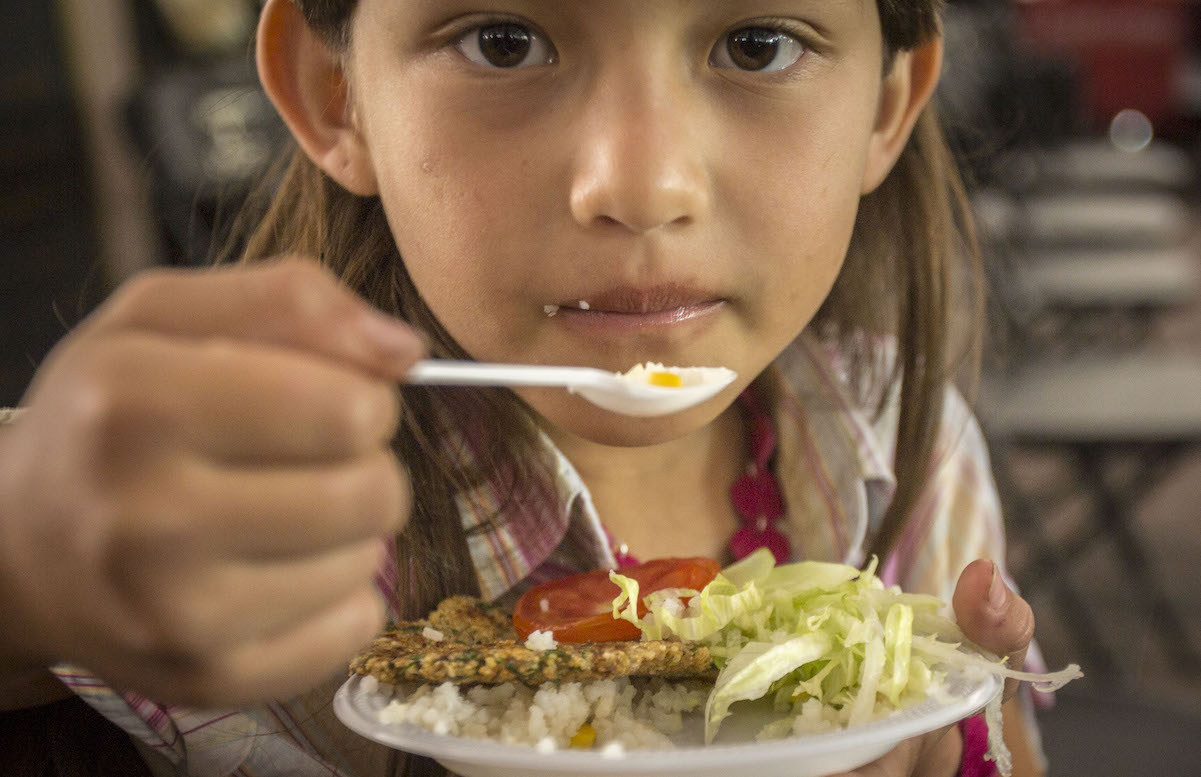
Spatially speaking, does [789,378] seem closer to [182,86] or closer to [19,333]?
[182,86]

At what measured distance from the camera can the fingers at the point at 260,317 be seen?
1.67 ft

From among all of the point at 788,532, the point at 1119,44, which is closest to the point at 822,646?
the point at 788,532

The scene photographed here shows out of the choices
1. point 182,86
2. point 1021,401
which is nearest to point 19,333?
point 182,86

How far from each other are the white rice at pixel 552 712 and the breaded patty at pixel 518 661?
1cm

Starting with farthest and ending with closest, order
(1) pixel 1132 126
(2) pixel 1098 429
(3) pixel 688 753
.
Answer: (1) pixel 1132 126, (2) pixel 1098 429, (3) pixel 688 753

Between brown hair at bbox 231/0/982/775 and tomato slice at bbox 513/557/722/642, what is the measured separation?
153 millimetres

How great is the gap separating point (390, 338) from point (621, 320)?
1.16ft

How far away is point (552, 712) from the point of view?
718mm

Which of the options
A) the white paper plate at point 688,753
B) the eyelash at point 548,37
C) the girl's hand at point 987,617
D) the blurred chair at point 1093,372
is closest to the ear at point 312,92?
the eyelash at point 548,37

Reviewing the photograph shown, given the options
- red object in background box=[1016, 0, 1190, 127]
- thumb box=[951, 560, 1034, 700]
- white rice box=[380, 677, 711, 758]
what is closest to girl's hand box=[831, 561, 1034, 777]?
thumb box=[951, 560, 1034, 700]

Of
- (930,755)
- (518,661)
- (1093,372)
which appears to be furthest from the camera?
(1093,372)

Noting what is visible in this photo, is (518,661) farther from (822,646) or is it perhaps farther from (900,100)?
(900,100)

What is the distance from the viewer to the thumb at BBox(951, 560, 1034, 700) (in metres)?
0.81

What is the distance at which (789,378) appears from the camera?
4.44 feet
